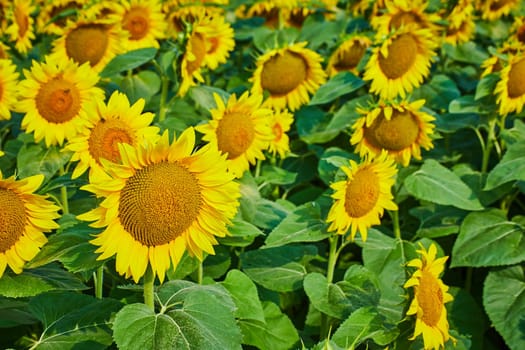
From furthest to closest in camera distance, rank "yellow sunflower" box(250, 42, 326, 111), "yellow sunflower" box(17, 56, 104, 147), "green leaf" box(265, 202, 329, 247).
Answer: "yellow sunflower" box(250, 42, 326, 111), "yellow sunflower" box(17, 56, 104, 147), "green leaf" box(265, 202, 329, 247)

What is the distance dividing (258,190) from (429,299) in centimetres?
80

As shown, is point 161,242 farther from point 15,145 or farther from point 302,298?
point 15,145

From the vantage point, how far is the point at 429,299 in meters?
1.93

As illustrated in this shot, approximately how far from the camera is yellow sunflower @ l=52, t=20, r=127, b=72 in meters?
3.02

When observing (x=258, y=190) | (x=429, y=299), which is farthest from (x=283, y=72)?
(x=429, y=299)

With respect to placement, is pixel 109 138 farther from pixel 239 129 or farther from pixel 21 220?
pixel 239 129

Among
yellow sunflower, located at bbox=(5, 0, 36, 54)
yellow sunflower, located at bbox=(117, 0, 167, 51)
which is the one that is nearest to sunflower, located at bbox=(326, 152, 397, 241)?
yellow sunflower, located at bbox=(117, 0, 167, 51)

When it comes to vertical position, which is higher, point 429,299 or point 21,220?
point 21,220

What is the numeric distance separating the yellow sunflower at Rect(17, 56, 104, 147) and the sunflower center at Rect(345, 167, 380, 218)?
3.05 ft

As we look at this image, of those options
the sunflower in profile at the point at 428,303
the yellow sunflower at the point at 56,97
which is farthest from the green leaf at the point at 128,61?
the sunflower in profile at the point at 428,303

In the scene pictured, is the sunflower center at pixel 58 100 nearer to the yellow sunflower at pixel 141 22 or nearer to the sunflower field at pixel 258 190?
the sunflower field at pixel 258 190

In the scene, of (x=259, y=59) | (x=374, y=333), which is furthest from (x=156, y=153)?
(x=259, y=59)

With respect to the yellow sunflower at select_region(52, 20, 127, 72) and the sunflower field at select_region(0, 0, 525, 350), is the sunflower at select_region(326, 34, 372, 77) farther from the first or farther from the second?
the yellow sunflower at select_region(52, 20, 127, 72)

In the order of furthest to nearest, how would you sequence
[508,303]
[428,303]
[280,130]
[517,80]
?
1. [280,130]
2. [517,80]
3. [508,303]
4. [428,303]
